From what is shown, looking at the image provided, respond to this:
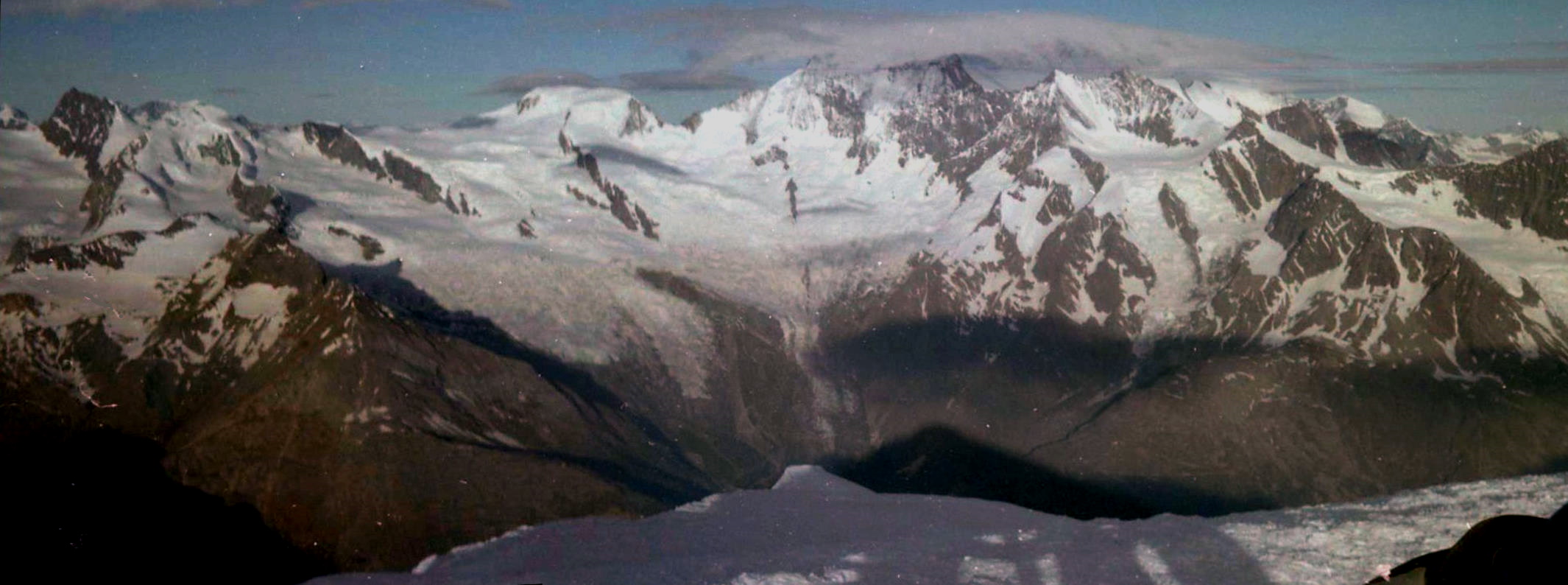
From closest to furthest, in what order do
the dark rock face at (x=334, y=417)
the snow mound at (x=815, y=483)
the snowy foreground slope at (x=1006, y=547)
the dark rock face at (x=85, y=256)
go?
the snowy foreground slope at (x=1006, y=547), the snow mound at (x=815, y=483), the dark rock face at (x=334, y=417), the dark rock face at (x=85, y=256)

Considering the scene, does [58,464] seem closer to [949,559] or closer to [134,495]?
[134,495]

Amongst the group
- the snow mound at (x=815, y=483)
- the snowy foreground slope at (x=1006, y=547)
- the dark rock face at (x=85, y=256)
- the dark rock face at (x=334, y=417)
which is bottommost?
the dark rock face at (x=334, y=417)

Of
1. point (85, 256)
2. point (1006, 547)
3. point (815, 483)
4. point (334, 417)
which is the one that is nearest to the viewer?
point (1006, 547)

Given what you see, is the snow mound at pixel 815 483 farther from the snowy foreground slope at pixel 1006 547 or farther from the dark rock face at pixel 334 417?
the dark rock face at pixel 334 417

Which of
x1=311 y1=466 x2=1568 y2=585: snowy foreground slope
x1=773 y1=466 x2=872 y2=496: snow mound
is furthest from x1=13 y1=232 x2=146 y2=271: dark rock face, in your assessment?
x1=311 y1=466 x2=1568 y2=585: snowy foreground slope

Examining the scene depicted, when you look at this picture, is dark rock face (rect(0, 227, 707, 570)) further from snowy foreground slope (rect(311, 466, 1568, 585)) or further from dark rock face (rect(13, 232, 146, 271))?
snowy foreground slope (rect(311, 466, 1568, 585))

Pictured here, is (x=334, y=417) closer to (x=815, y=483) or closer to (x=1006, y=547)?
(x=815, y=483)

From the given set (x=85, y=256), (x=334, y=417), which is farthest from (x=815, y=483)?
(x=85, y=256)

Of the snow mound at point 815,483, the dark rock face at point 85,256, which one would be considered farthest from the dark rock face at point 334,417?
the snow mound at point 815,483

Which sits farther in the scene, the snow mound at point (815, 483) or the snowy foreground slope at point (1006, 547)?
the snow mound at point (815, 483)
